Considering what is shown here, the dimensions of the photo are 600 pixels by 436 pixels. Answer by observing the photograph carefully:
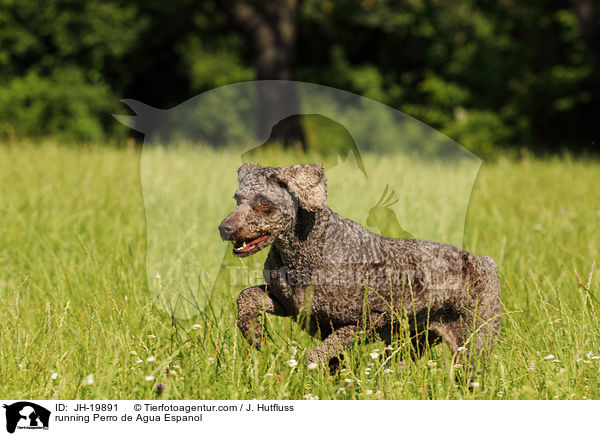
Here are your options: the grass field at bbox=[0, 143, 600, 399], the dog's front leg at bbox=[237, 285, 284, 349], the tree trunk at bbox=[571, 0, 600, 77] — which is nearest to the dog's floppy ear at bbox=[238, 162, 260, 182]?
the dog's front leg at bbox=[237, 285, 284, 349]

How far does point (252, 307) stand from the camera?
9.01 feet

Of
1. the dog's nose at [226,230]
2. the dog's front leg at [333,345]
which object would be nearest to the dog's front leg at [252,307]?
the dog's front leg at [333,345]

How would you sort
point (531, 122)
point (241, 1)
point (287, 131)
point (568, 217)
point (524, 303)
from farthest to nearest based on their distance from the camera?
1. point (531, 122)
2. point (241, 1)
3. point (287, 131)
4. point (568, 217)
5. point (524, 303)

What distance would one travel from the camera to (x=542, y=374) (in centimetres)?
296

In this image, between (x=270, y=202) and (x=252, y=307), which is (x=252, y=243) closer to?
(x=270, y=202)

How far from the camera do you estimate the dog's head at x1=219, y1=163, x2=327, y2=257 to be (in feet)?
7.81

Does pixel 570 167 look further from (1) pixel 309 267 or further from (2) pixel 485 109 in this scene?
(2) pixel 485 109

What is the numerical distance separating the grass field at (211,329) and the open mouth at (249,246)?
1.90 ft

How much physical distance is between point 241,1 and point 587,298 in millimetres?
15464

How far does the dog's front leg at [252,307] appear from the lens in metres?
2.75

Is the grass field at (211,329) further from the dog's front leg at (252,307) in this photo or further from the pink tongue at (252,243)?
the pink tongue at (252,243)

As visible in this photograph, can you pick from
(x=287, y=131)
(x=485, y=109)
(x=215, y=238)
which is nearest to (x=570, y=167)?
(x=287, y=131)

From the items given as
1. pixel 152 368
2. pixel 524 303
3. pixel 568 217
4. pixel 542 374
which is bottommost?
pixel 152 368
